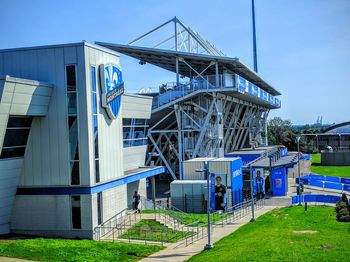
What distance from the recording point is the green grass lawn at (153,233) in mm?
24870

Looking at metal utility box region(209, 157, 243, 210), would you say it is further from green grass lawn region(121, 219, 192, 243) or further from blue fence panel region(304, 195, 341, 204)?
green grass lawn region(121, 219, 192, 243)

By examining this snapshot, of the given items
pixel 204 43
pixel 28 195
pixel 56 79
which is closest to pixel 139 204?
pixel 28 195

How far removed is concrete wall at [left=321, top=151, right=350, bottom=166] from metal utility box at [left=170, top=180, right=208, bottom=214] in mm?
43712

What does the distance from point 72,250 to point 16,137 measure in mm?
7026

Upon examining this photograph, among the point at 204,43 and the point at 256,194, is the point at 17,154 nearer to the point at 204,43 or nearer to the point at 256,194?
the point at 256,194

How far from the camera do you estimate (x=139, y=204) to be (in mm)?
33156

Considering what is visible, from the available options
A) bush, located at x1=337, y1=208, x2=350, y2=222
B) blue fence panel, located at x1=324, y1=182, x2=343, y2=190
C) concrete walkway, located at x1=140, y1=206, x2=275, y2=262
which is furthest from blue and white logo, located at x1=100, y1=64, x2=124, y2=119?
blue fence panel, located at x1=324, y1=182, x2=343, y2=190

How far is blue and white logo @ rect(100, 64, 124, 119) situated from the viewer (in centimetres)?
2630

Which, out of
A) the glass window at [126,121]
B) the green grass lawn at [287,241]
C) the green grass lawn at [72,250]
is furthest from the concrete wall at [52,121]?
the green grass lawn at [287,241]

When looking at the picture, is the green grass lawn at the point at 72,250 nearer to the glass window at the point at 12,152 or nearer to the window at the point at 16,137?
the glass window at the point at 12,152

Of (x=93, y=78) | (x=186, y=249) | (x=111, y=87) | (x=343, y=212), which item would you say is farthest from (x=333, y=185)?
(x=93, y=78)

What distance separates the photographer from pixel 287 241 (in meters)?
21.7

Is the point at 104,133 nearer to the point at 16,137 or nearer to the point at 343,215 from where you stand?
the point at 16,137

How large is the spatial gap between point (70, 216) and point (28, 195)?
2.62 metres
